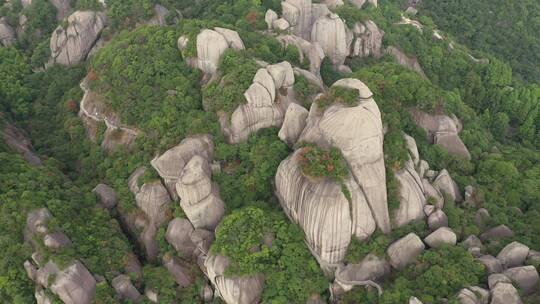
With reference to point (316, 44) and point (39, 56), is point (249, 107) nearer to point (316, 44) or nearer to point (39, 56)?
point (316, 44)

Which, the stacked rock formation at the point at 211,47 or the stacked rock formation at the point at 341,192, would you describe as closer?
the stacked rock formation at the point at 341,192

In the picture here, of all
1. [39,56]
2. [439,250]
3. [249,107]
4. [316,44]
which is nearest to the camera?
[439,250]

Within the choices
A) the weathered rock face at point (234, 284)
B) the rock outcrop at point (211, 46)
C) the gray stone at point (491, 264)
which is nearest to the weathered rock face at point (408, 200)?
the gray stone at point (491, 264)

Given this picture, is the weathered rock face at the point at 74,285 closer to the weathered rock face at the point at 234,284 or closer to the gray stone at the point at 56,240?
the gray stone at the point at 56,240

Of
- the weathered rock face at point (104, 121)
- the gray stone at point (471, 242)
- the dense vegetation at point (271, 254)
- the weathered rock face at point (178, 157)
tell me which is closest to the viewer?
the gray stone at point (471, 242)

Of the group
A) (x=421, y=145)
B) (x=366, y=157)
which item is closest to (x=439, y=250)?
(x=366, y=157)

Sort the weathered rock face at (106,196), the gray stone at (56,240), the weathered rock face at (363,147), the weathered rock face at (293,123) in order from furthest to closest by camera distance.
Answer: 1. the weathered rock face at (106,196)
2. the weathered rock face at (293,123)
3. the gray stone at (56,240)
4. the weathered rock face at (363,147)
